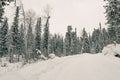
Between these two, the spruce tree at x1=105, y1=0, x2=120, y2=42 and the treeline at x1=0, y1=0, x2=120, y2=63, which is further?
the treeline at x1=0, y1=0, x2=120, y2=63

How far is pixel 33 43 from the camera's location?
227 ft

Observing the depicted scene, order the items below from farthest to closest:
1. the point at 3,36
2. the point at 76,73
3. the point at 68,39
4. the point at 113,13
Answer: the point at 68,39, the point at 3,36, the point at 113,13, the point at 76,73

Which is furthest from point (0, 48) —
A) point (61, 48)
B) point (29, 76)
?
point (29, 76)

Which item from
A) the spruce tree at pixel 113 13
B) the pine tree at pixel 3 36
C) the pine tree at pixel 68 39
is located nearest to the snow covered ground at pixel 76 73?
the spruce tree at pixel 113 13

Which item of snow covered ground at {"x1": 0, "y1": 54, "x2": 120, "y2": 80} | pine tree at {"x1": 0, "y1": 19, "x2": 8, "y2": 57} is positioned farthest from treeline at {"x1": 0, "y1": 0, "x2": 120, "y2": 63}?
snow covered ground at {"x1": 0, "y1": 54, "x2": 120, "y2": 80}

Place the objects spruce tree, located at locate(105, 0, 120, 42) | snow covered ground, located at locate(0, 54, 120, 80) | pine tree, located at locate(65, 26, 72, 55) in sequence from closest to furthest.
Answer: snow covered ground, located at locate(0, 54, 120, 80)
spruce tree, located at locate(105, 0, 120, 42)
pine tree, located at locate(65, 26, 72, 55)

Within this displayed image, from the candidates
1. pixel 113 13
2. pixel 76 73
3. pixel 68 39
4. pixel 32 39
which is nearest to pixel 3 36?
pixel 32 39

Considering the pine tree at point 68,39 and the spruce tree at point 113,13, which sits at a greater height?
the spruce tree at point 113,13

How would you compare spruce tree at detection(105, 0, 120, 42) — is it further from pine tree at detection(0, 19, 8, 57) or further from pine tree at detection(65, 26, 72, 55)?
pine tree at detection(65, 26, 72, 55)

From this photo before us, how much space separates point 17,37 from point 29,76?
157ft

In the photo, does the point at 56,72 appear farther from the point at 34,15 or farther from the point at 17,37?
the point at 17,37

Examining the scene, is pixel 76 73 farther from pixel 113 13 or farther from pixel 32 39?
pixel 32 39

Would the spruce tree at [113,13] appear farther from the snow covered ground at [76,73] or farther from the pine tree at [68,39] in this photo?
the pine tree at [68,39]

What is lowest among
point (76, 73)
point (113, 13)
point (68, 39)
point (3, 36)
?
point (68, 39)
